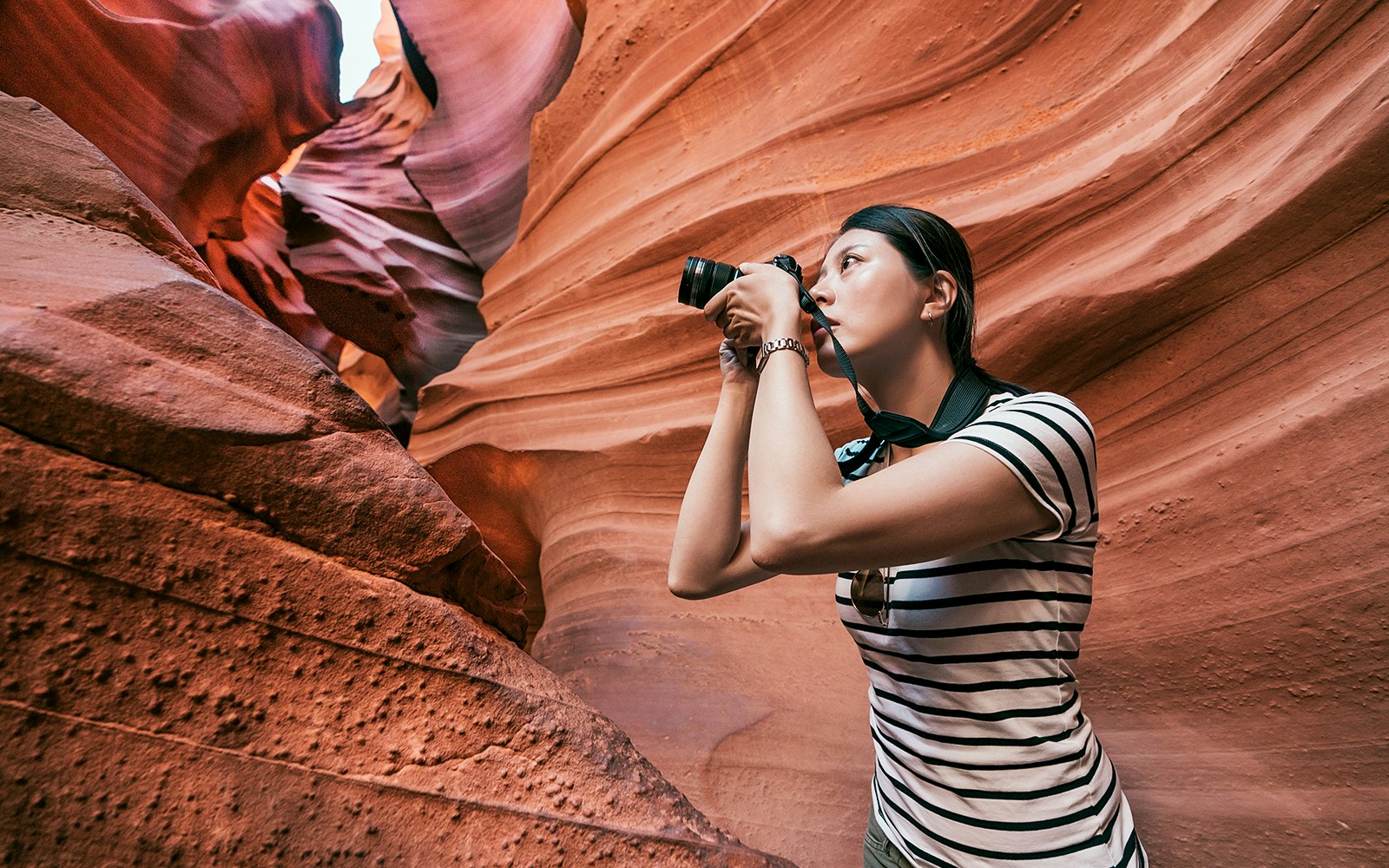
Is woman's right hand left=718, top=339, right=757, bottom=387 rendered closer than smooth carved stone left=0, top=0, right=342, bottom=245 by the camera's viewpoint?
Yes

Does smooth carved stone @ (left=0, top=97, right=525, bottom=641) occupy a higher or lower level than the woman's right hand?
lower

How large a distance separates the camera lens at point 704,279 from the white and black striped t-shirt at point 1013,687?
1.15 ft

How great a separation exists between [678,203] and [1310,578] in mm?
1823

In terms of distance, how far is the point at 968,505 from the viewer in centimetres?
65

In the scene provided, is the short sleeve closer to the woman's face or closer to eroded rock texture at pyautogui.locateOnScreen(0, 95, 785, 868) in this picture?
the woman's face

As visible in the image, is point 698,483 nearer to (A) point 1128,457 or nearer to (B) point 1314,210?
(A) point 1128,457

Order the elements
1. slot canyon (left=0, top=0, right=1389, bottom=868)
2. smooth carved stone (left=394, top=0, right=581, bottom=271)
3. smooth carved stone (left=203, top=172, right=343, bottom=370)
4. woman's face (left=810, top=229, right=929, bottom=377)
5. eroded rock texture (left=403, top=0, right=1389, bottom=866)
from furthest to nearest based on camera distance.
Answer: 1. smooth carved stone (left=203, top=172, right=343, bottom=370)
2. smooth carved stone (left=394, top=0, right=581, bottom=271)
3. eroded rock texture (left=403, top=0, right=1389, bottom=866)
4. woman's face (left=810, top=229, right=929, bottom=377)
5. slot canyon (left=0, top=0, right=1389, bottom=868)

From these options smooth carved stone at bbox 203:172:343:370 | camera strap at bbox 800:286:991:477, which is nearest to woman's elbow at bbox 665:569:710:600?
camera strap at bbox 800:286:991:477

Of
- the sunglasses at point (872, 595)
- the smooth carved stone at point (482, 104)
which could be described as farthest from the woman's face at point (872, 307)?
the smooth carved stone at point (482, 104)

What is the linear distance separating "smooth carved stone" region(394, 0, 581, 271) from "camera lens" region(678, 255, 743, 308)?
119 inches

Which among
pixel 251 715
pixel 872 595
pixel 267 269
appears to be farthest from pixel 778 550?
pixel 267 269

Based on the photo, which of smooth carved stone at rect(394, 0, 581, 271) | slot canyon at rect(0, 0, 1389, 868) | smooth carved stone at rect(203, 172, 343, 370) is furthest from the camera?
smooth carved stone at rect(203, 172, 343, 370)

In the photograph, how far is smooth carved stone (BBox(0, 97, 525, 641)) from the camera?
0.76 meters

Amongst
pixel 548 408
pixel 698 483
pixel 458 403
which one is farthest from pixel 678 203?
pixel 698 483
